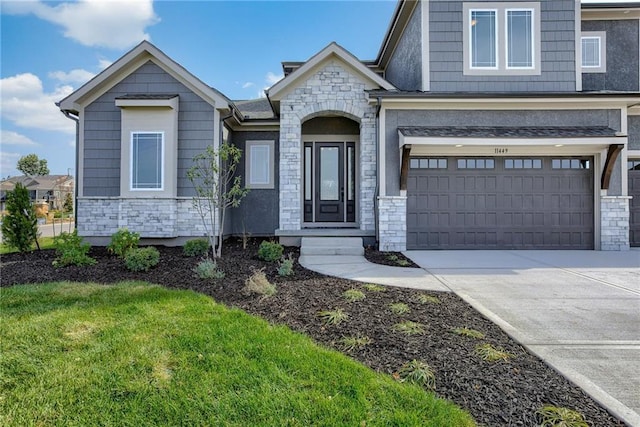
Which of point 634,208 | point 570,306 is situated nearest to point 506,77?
point 634,208

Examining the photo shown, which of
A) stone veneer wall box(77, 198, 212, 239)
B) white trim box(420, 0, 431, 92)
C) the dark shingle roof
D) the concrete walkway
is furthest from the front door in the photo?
stone veneer wall box(77, 198, 212, 239)

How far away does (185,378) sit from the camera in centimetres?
270

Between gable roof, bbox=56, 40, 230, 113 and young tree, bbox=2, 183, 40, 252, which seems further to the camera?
gable roof, bbox=56, 40, 230, 113

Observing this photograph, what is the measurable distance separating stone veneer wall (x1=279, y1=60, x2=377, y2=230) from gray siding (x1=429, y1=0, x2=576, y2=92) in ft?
7.10

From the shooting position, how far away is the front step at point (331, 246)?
8.49m

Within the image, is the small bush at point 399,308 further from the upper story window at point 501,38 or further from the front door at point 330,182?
the upper story window at point 501,38

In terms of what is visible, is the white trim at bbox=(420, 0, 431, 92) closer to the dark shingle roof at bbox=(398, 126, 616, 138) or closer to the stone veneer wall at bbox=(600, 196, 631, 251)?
the dark shingle roof at bbox=(398, 126, 616, 138)

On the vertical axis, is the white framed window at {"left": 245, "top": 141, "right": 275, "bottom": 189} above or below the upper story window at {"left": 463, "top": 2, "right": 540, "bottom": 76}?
below

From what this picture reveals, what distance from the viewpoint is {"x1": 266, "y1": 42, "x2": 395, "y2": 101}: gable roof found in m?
9.25

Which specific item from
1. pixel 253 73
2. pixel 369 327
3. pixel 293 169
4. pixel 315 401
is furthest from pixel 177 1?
pixel 315 401

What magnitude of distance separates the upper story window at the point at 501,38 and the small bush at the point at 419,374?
9.03 m

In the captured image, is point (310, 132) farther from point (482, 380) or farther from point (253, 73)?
point (482, 380)

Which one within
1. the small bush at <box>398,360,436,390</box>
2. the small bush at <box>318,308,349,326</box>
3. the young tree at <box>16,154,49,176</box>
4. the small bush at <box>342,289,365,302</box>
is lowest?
the small bush at <box>398,360,436,390</box>

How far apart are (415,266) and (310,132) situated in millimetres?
5964
